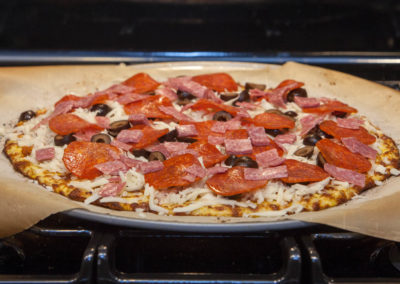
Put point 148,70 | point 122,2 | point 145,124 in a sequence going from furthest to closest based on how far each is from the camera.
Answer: point 122,2, point 148,70, point 145,124

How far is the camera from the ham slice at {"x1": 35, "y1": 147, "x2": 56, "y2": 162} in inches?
73.4

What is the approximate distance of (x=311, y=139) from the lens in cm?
194

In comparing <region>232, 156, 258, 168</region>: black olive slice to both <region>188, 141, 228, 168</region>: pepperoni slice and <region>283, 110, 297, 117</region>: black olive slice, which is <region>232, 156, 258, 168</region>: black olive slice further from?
<region>283, 110, 297, 117</region>: black olive slice

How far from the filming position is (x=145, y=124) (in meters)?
2.06

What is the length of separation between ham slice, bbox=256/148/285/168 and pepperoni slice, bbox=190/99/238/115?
40 cm

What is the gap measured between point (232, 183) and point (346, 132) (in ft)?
A: 2.15

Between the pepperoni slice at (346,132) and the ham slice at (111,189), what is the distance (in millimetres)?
903

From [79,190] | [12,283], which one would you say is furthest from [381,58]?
[12,283]

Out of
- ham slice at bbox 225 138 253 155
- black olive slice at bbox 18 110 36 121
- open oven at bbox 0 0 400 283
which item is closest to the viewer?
open oven at bbox 0 0 400 283

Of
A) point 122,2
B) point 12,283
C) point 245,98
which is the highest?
point 122,2

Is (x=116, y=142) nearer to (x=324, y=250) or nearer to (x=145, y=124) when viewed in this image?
(x=145, y=124)

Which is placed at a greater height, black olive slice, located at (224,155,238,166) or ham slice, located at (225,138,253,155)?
ham slice, located at (225,138,253,155)

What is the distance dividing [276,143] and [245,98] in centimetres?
46

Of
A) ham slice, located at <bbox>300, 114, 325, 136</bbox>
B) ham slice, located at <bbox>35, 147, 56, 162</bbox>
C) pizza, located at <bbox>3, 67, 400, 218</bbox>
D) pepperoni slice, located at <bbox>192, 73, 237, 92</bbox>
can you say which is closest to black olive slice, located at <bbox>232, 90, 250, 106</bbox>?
pizza, located at <bbox>3, 67, 400, 218</bbox>
